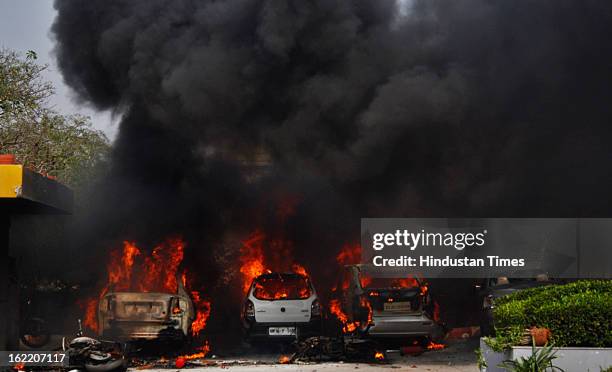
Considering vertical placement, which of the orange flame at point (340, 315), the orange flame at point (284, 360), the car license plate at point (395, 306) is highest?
the car license plate at point (395, 306)

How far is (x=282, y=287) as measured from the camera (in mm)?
15469

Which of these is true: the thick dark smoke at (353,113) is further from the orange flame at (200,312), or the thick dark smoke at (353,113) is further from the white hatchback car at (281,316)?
the white hatchback car at (281,316)

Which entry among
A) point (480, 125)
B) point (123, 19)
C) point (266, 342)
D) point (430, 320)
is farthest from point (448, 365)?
point (123, 19)

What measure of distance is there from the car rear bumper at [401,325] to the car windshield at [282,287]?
4.66 feet

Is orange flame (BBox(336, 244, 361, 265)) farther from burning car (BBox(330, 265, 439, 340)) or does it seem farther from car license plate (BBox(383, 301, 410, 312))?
car license plate (BBox(383, 301, 410, 312))

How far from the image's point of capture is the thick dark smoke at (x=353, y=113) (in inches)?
808

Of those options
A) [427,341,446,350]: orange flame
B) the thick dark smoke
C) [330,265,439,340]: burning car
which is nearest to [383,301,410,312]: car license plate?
[330,265,439,340]: burning car

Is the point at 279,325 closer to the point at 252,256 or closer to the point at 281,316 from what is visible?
the point at 281,316

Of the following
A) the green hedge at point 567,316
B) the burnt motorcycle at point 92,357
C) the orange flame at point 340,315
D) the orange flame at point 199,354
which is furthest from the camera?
the orange flame at point 340,315

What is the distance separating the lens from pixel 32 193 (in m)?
11.2

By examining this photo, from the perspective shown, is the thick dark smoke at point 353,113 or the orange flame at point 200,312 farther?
the thick dark smoke at point 353,113

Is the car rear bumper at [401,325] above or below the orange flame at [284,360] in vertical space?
above

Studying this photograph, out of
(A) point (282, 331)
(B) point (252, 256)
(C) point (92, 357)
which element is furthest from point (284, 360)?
(B) point (252, 256)

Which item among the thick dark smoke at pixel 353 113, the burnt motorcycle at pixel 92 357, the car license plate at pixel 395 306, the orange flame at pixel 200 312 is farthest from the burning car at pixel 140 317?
the thick dark smoke at pixel 353 113
